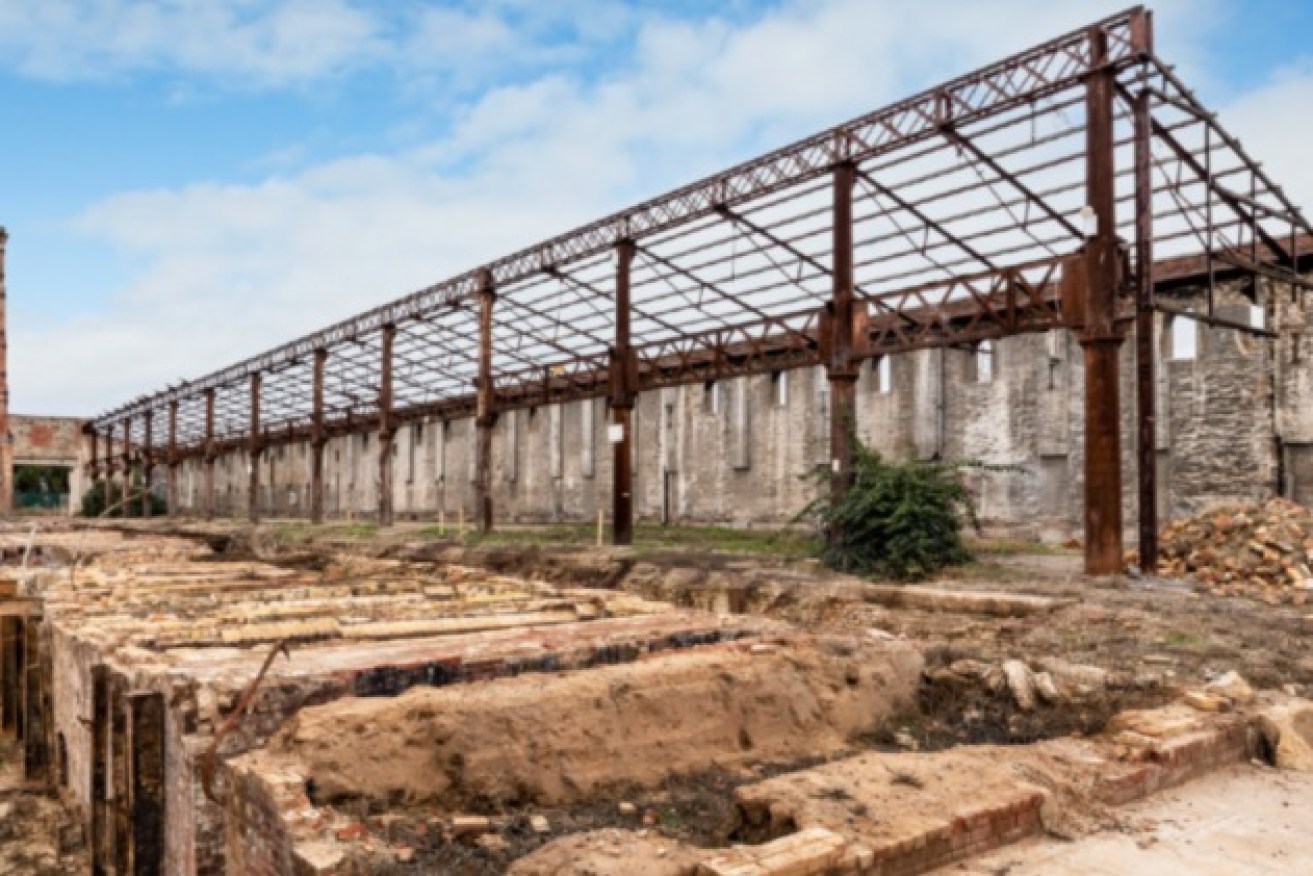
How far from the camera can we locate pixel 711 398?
29.4 metres

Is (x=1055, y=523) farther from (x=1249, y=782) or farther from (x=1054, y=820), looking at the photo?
(x=1054, y=820)

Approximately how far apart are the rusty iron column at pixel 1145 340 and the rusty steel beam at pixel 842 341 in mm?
4846

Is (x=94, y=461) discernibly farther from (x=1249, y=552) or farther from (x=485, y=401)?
(x=1249, y=552)

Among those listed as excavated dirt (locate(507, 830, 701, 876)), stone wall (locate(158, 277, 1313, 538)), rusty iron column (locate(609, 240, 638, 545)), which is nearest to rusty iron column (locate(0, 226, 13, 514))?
stone wall (locate(158, 277, 1313, 538))

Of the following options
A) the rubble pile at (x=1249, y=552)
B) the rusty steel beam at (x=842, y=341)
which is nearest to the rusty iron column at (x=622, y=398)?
the rusty steel beam at (x=842, y=341)

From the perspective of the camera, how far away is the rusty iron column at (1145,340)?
13.5 meters

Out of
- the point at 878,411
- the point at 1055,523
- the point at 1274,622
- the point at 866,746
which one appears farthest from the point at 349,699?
the point at 878,411

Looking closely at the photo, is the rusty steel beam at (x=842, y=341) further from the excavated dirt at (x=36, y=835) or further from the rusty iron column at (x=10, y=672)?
the rusty iron column at (x=10, y=672)

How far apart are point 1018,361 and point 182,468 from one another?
5723cm

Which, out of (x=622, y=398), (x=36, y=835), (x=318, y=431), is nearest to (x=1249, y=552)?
(x=622, y=398)

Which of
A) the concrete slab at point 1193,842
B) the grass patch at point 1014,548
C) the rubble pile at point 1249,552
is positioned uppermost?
the rubble pile at point 1249,552

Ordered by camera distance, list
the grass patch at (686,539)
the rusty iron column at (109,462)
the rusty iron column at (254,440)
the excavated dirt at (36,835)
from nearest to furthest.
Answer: the excavated dirt at (36,835)
the grass patch at (686,539)
the rusty iron column at (254,440)
the rusty iron column at (109,462)

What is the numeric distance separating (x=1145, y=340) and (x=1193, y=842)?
1003cm

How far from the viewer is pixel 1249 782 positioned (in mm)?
6215
